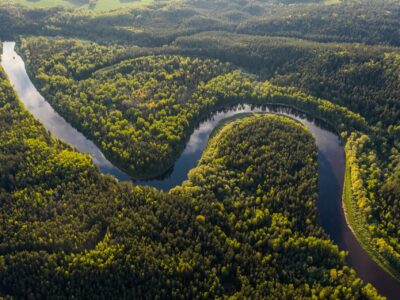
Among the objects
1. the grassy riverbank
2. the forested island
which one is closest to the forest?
the forested island

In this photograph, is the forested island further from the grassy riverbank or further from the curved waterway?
the curved waterway

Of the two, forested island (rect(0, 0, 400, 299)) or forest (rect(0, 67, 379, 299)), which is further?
forested island (rect(0, 0, 400, 299))

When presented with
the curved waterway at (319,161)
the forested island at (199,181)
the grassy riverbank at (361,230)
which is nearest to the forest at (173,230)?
the forested island at (199,181)

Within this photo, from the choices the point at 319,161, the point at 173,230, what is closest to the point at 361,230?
the point at 319,161

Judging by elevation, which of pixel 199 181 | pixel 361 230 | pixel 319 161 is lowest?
pixel 361 230

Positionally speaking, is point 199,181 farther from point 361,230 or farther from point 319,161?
point 361,230
